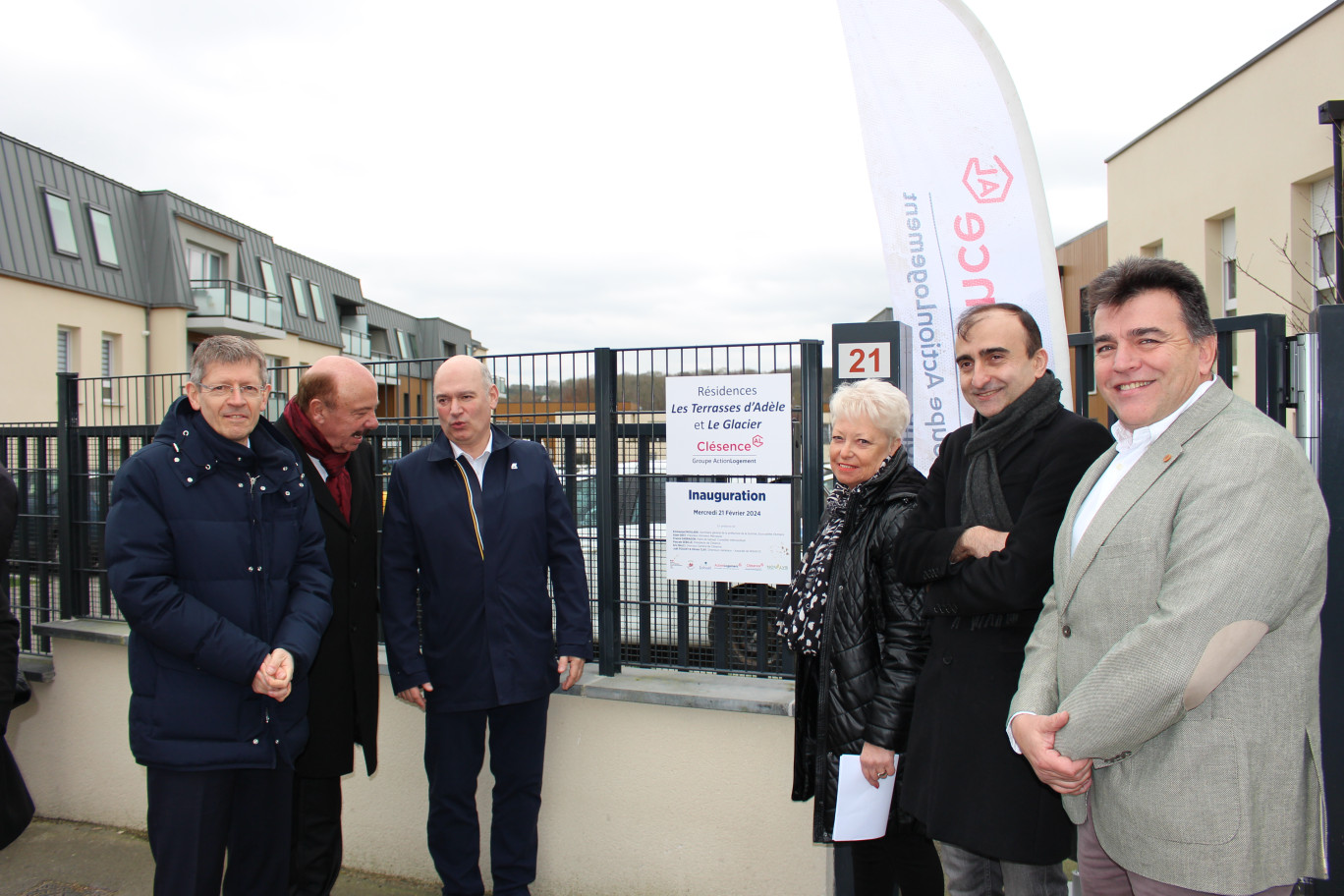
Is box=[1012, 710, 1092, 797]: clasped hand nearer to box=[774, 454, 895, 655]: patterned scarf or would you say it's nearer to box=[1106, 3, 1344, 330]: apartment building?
box=[774, 454, 895, 655]: patterned scarf

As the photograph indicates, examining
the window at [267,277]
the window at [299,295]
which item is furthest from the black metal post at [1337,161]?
the window at [299,295]

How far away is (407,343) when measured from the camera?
107 feet

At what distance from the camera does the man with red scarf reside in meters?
2.82

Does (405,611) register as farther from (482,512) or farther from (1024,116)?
(1024,116)

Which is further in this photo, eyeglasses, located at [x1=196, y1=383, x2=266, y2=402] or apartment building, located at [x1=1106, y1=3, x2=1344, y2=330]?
apartment building, located at [x1=1106, y1=3, x2=1344, y2=330]

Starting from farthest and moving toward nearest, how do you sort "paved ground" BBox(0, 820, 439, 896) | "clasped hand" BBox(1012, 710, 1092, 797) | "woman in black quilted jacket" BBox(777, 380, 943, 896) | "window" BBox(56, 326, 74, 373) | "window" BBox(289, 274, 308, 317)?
1. "window" BBox(289, 274, 308, 317)
2. "window" BBox(56, 326, 74, 373)
3. "paved ground" BBox(0, 820, 439, 896)
4. "woman in black quilted jacket" BBox(777, 380, 943, 896)
5. "clasped hand" BBox(1012, 710, 1092, 797)

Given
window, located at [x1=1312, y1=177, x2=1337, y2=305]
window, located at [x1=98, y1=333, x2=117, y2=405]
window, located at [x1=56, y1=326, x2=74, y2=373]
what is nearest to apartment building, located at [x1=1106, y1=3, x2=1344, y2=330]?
window, located at [x1=1312, y1=177, x2=1337, y2=305]

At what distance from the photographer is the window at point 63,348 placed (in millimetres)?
17297

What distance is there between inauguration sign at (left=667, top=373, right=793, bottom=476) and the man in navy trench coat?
573 millimetres

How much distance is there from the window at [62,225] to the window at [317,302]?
9.02 m

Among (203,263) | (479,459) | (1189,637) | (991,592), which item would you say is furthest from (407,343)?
(1189,637)

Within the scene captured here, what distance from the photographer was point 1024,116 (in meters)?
2.82

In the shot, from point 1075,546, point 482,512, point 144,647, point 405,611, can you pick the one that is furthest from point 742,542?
point 144,647

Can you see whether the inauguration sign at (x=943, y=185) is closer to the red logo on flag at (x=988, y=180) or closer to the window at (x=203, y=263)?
the red logo on flag at (x=988, y=180)
